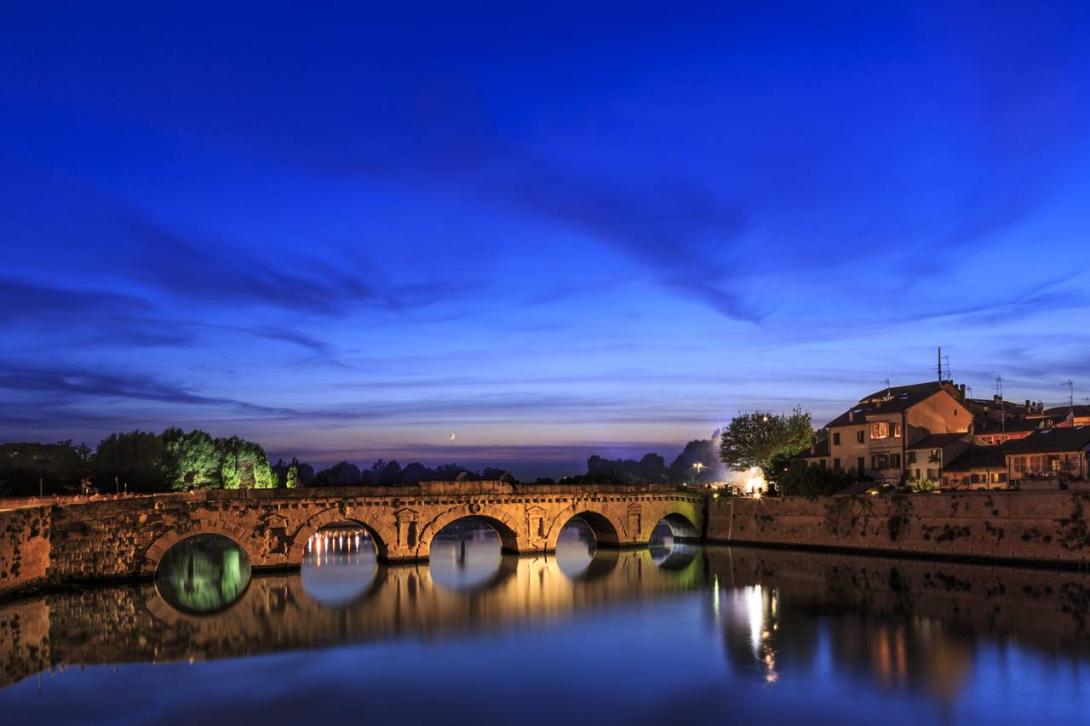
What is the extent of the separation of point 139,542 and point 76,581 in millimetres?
3683

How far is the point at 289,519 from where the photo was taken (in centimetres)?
5209

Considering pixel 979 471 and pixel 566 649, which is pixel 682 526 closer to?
pixel 979 471

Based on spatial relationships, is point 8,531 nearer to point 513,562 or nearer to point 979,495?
point 513,562

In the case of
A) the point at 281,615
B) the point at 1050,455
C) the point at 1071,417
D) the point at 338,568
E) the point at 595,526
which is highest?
the point at 1071,417

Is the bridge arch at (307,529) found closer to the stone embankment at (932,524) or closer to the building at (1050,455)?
the stone embankment at (932,524)

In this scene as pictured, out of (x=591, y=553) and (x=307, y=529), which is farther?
(x=591, y=553)

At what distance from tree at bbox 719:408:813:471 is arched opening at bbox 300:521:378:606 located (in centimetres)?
3469

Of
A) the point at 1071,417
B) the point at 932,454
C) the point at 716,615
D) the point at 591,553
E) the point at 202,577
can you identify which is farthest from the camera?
the point at 1071,417

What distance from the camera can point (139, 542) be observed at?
47.3 metres

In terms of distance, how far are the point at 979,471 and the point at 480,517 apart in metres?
32.7

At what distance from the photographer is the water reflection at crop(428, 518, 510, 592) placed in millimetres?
51659

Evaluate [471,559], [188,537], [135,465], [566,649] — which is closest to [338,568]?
[471,559]

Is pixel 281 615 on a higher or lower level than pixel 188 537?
lower

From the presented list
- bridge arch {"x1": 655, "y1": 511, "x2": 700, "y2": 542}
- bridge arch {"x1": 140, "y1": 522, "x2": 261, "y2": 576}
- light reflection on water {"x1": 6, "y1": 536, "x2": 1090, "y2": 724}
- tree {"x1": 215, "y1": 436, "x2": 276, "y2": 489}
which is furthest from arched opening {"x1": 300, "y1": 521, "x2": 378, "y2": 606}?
bridge arch {"x1": 655, "y1": 511, "x2": 700, "y2": 542}
